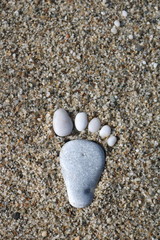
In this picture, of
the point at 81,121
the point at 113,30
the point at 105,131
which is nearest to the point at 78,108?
the point at 81,121

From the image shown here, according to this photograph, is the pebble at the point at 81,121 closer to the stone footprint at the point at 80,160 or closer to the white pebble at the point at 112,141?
the stone footprint at the point at 80,160

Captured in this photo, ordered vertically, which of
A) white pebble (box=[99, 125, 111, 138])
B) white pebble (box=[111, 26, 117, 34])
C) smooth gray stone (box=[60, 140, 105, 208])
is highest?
white pebble (box=[111, 26, 117, 34])

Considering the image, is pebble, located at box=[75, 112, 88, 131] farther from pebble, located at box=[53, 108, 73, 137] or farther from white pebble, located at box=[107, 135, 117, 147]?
white pebble, located at box=[107, 135, 117, 147]

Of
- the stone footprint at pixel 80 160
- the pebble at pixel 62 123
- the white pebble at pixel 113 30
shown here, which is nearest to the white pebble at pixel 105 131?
the stone footprint at pixel 80 160

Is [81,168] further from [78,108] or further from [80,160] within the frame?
[78,108]

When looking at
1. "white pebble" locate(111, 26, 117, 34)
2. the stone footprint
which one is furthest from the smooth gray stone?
"white pebble" locate(111, 26, 117, 34)
